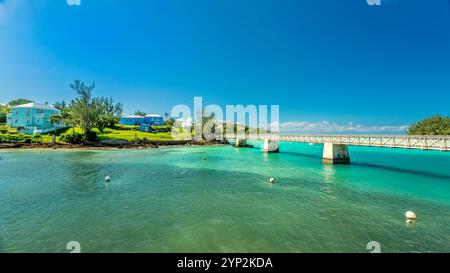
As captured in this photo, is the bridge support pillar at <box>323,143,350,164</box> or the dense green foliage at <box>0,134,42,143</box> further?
the dense green foliage at <box>0,134,42,143</box>

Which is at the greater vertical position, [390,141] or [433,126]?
[433,126]

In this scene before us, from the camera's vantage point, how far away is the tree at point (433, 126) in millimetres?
79500

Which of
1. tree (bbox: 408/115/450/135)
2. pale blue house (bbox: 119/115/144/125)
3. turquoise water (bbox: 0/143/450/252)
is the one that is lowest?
turquoise water (bbox: 0/143/450/252)

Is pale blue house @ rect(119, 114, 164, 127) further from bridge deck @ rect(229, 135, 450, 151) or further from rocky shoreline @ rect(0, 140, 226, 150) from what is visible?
bridge deck @ rect(229, 135, 450, 151)

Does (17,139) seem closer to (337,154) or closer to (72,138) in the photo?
(72,138)

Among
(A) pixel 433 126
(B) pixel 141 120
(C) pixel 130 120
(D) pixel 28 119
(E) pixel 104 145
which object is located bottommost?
(E) pixel 104 145

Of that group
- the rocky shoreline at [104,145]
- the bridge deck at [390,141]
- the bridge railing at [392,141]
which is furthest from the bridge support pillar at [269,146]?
the rocky shoreline at [104,145]

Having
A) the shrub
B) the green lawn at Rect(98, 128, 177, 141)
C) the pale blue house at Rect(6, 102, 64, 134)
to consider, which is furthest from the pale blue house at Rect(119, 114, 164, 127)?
the shrub

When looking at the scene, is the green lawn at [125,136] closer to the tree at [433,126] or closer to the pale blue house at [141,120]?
the pale blue house at [141,120]

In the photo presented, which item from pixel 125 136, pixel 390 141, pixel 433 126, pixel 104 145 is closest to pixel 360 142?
pixel 390 141

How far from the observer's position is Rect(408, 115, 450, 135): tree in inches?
3130

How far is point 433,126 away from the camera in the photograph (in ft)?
272

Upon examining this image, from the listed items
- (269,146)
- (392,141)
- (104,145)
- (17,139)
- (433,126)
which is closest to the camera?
(392,141)
